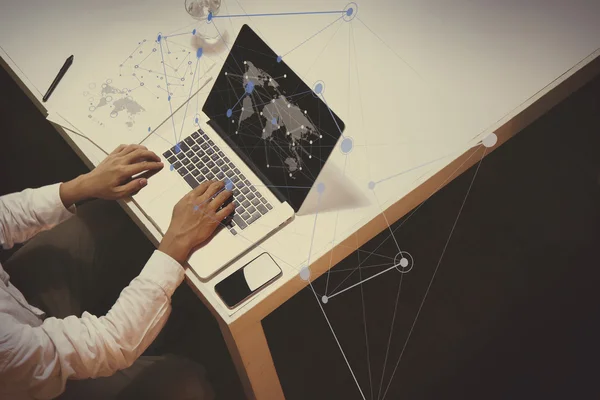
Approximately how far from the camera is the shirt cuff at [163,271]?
1103 mm

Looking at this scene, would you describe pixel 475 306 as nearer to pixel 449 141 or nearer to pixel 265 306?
pixel 449 141

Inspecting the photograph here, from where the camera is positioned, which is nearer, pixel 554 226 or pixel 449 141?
pixel 449 141

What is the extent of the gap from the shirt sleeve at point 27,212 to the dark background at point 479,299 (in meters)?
0.42

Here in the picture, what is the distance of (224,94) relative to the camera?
4.09 ft

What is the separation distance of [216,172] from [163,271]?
26cm

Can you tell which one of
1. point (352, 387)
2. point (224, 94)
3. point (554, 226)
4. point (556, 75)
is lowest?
point (554, 226)

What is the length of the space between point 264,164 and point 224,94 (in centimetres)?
20

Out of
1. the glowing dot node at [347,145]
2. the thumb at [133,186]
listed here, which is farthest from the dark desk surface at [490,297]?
the thumb at [133,186]

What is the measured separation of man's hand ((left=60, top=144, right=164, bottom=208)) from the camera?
122 cm

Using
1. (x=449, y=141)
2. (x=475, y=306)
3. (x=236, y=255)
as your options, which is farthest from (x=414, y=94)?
(x=475, y=306)
